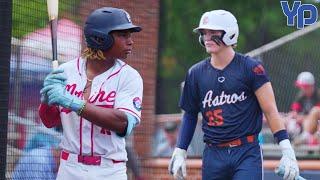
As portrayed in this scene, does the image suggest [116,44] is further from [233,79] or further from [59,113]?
[233,79]

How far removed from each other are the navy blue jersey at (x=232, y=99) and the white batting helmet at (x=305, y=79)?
107 inches

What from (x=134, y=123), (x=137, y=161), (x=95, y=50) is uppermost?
(x=95, y=50)

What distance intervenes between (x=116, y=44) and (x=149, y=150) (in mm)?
3392

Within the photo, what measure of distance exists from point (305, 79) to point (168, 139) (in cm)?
247

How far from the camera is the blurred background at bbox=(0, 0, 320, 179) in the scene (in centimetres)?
728

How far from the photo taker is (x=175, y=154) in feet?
25.2

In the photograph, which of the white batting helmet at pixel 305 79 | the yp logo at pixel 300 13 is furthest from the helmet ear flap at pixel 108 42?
the yp logo at pixel 300 13

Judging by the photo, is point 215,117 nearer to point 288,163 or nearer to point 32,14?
point 288,163

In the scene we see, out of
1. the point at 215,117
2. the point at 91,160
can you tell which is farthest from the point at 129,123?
the point at 215,117

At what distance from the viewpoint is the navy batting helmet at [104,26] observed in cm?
594

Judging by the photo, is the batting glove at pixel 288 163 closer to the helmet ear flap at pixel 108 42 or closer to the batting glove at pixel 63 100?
the helmet ear flap at pixel 108 42

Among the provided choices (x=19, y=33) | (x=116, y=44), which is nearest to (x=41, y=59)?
(x=19, y=33)

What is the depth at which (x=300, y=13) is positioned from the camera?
10.7 metres

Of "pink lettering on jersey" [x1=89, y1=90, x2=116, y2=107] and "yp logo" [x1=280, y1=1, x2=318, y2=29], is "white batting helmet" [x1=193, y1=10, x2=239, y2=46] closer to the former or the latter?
"pink lettering on jersey" [x1=89, y1=90, x2=116, y2=107]
